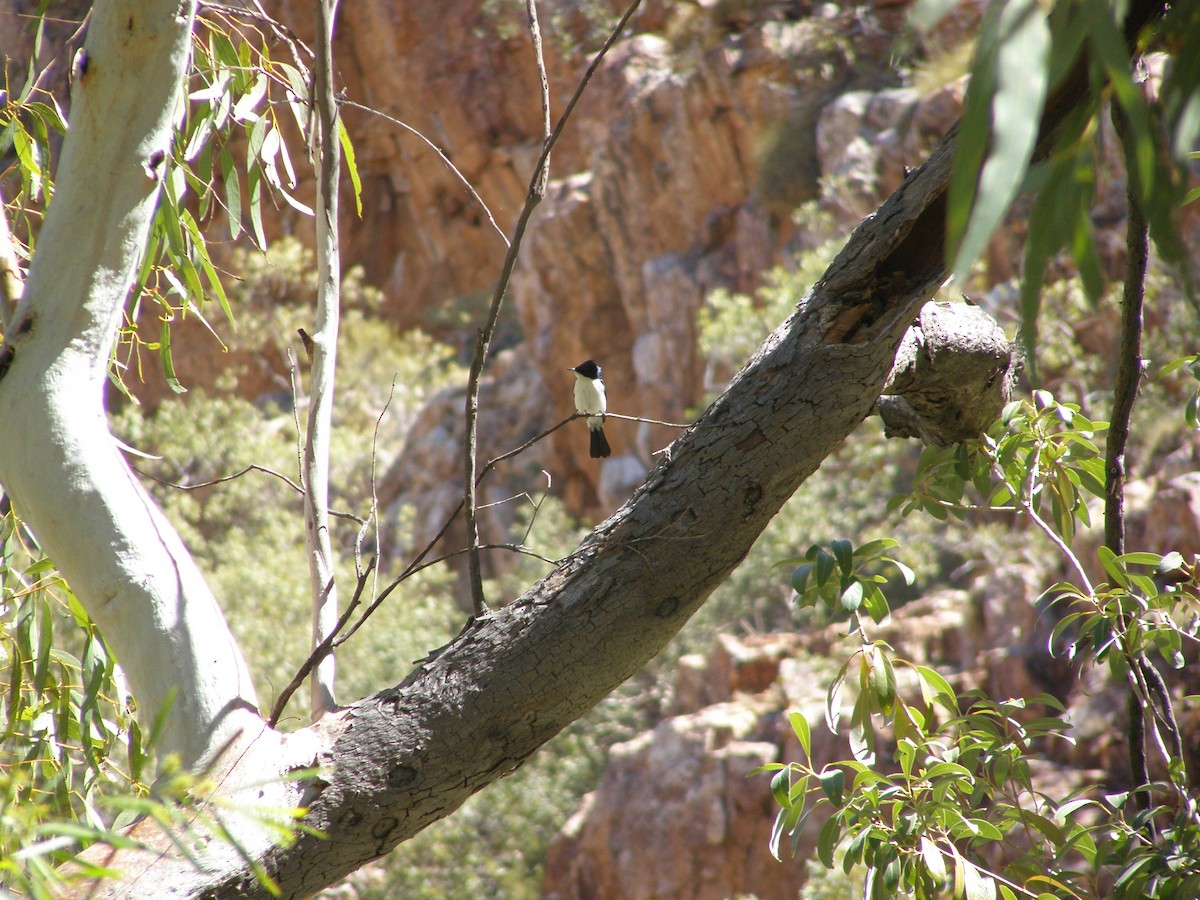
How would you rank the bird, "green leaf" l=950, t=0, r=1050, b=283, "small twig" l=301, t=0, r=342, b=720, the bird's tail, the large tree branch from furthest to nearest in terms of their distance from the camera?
the bird's tail → the bird → "small twig" l=301, t=0, r=342, b=720 → the large tree branch → "green leaf" l=950, t=0, r=1050, b=283

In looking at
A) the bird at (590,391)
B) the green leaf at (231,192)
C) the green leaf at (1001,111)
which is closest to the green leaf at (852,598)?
the green leaf at (1001,111)

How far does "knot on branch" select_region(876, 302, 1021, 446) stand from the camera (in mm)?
1535

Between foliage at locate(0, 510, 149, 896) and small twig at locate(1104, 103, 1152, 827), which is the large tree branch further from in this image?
small twig at locate(1104, 103, 1152, 827)

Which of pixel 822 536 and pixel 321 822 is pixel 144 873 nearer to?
pixel 321 822

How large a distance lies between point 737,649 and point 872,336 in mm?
6990

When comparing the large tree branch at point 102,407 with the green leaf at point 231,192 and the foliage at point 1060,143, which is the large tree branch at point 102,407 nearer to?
the green leaf at point 231,192

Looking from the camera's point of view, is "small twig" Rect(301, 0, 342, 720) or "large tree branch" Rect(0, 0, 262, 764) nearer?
"large tree branch" Rect(0, 0, 262, 764)

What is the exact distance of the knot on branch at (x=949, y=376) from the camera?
5.04 ft

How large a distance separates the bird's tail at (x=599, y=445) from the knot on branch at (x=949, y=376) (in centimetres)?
200

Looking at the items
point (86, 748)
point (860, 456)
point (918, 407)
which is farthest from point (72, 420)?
point (860, 456)

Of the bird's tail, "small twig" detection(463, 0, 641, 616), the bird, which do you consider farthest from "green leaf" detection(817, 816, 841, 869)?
the bird's tail

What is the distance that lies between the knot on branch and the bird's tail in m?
2.00

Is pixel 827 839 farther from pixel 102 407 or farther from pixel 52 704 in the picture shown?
pixel 52 704

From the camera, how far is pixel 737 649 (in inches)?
316
